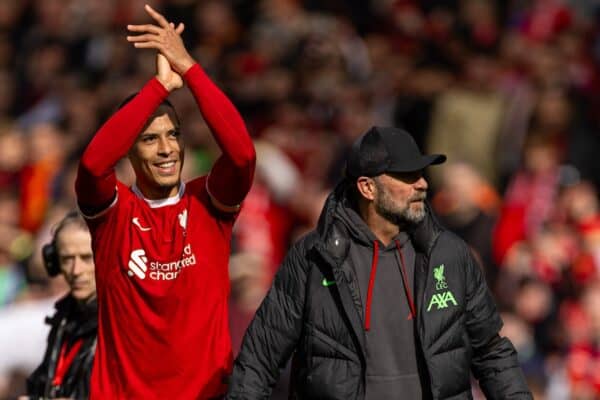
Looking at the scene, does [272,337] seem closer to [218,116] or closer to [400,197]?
[400,197]

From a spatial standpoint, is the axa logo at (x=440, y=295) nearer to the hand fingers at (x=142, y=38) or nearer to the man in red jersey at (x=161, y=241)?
the man in red jersey at (x=161, y=241)

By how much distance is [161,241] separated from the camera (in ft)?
21.5

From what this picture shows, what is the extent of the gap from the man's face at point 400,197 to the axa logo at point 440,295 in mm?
231

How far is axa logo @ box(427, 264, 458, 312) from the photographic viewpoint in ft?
21.3

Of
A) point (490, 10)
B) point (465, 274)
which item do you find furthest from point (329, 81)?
point (465, 274)

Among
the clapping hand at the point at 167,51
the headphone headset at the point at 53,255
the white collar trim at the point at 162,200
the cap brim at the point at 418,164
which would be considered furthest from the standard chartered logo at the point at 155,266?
the headphone headset at the point at 53,255

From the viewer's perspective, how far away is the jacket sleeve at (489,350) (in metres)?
6.60

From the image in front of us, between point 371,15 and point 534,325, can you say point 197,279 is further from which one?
point 371,15

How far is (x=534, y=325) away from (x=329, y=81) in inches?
123

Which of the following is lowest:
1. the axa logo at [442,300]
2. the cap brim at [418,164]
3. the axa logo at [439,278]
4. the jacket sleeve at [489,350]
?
the jacket sleeve at [489,350]

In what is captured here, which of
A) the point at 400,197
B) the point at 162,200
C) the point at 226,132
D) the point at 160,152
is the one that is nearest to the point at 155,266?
the point at 162,200

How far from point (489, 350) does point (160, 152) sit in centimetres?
162

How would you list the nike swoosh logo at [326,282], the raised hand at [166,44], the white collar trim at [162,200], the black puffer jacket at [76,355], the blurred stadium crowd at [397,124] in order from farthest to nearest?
the blurred stadium crowd at [397,124]
the black puffer jacket at [76,355]
the white collar trim at [162,200]
the nike swoosh logo at [326,282]
the raised hand at [166,44]

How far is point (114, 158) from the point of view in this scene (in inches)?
251
